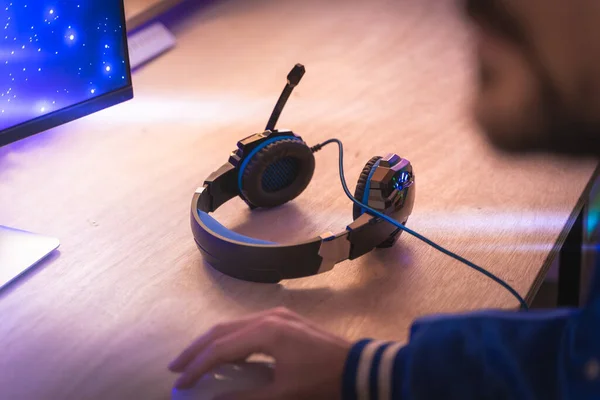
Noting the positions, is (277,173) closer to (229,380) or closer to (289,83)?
(289,83)

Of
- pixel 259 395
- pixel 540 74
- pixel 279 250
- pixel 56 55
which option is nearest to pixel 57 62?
pixel 56 55

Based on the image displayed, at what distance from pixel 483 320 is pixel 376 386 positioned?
9cm

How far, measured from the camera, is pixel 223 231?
2.42 ft

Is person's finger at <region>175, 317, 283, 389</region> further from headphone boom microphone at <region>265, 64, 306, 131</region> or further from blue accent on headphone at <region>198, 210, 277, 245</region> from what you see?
headphone boom microphone at <region>265, 64, 306, 131</region>

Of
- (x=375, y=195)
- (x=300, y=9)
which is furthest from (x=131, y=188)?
(x=300, y=9)

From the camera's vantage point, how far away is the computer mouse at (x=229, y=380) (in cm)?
57

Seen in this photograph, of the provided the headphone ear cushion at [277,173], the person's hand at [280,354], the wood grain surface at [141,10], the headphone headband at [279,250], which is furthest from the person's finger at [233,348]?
the wood grain surface at [141,10]

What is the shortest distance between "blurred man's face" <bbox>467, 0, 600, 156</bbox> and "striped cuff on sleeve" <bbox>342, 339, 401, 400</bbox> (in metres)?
0.50

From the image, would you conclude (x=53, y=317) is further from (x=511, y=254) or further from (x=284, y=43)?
(x=284, y=43)

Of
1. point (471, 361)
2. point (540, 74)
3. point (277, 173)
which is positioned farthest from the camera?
point (540, 74)

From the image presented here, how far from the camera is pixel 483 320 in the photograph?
1.77 feet

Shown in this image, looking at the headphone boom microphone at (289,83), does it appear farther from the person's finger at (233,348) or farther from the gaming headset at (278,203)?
the person's finger at (233,348)

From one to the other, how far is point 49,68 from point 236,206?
0.26 meters

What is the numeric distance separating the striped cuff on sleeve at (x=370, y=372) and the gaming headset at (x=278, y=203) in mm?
156
